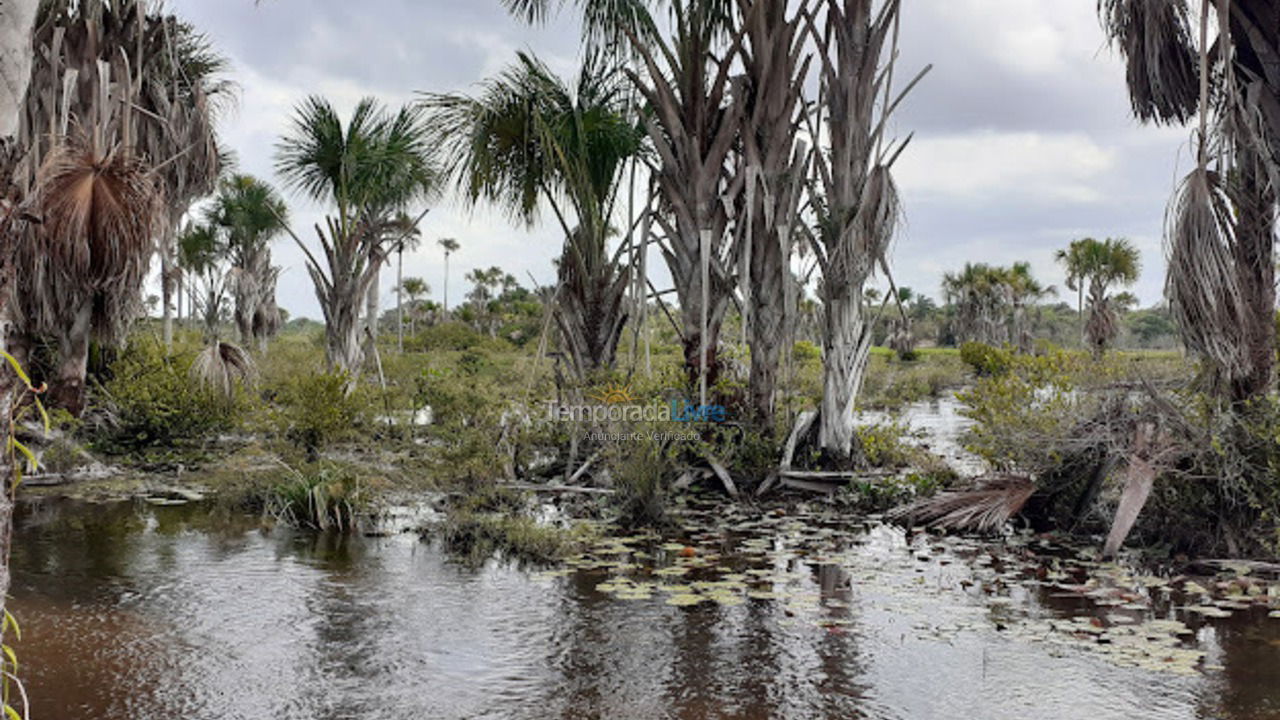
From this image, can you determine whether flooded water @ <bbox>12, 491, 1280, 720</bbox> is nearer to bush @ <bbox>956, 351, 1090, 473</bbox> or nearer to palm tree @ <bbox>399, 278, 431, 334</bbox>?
bush @ <bbox>956, 351, 1090, 473</bbox>

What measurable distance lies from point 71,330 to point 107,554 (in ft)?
18.3

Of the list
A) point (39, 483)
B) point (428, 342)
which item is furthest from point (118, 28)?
point (428, 342)

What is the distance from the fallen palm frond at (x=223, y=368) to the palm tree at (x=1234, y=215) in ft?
33.7

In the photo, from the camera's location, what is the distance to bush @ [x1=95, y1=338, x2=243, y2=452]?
11883 mm

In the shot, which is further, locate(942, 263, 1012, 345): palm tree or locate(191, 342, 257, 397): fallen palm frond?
locate(942, 263, 1012, 345): palm tree

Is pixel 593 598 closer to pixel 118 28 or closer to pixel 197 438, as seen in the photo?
pixel 197 438

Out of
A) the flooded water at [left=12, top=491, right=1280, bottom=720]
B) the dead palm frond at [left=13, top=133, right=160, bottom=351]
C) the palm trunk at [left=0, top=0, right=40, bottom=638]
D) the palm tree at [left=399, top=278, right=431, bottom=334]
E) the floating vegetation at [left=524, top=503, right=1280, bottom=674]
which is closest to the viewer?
the palm trunk at [left=0, top=0, right=40, bottom=638]

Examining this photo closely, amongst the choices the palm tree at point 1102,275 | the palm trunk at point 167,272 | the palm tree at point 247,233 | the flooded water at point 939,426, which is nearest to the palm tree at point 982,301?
the palm tree at point 1102,275

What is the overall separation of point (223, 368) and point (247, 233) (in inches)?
974

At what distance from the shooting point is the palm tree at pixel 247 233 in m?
32.8

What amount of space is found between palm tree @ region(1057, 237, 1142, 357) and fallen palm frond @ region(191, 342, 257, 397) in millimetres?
32862

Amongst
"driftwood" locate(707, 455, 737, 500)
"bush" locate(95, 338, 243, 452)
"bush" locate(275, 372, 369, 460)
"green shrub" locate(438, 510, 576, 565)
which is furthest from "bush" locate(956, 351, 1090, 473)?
"bush" locate(95, 338, 243, 452)

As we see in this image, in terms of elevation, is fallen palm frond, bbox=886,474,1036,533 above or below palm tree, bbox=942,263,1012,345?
below

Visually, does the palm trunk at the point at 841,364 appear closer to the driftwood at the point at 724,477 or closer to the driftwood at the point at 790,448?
the driftwood at the point at 790,448
